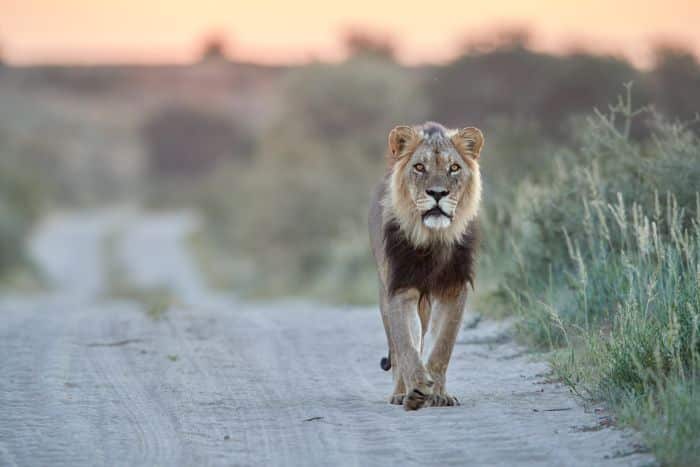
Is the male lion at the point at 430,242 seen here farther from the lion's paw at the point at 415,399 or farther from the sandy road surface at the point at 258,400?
the sandy road surface at the point at 258,400

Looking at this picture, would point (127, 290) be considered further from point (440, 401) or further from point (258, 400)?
point (440, 401)

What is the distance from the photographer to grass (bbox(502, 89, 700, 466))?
6844mm

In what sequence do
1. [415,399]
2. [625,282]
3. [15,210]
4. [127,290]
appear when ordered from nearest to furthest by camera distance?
[415,399] → [625,282] → [127,290] → [15,210]

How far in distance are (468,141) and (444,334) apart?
4.22ft

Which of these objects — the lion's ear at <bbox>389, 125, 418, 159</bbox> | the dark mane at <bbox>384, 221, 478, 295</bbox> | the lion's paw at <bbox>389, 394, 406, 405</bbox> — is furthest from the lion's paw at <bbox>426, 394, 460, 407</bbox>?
the lion's ear at <bbox>389, 125, 418, 159</bbox>

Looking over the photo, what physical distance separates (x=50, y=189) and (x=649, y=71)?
111 feet

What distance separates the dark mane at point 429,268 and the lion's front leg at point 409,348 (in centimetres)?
8

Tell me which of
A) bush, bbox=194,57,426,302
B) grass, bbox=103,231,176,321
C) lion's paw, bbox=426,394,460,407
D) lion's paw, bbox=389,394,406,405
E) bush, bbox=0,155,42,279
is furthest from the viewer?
bush, bbox=0,155,42,279

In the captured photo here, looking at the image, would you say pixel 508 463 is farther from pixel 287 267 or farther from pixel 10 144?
pixel 10 144

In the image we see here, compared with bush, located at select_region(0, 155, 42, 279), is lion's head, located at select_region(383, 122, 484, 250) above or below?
above

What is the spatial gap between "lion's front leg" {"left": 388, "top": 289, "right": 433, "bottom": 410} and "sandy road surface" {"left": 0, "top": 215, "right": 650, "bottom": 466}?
12cm

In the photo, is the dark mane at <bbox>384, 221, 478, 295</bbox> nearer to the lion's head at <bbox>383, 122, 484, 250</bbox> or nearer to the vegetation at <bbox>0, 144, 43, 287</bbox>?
the lion's head at <bbox>383, 122, 484, 250</bbox>

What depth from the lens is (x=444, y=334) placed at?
26.1 feet

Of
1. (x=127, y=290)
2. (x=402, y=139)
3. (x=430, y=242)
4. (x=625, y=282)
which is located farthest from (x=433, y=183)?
(x=127, y=290)
